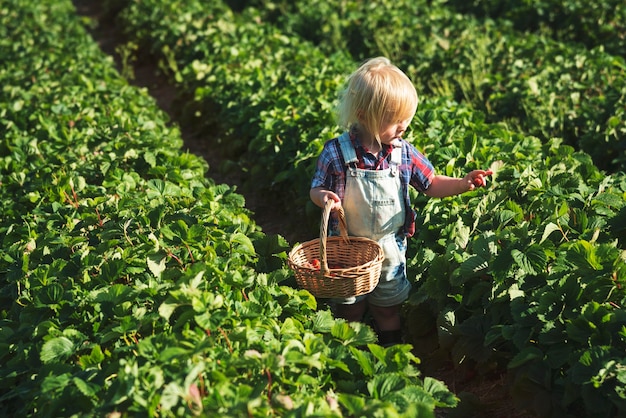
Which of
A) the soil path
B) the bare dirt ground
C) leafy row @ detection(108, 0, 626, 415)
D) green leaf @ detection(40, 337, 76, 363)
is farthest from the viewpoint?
the soil path

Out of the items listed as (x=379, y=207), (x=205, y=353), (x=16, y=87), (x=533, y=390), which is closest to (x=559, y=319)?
(x=533, y=390)

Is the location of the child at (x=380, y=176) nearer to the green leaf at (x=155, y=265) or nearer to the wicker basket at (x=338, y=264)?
the wicker basket at (x=338, y=264)

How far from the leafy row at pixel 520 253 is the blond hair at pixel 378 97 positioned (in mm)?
635

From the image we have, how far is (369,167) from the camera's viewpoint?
3682 mm


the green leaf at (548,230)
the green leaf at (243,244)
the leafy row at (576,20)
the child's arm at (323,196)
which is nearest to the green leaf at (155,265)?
the green leaf at (243,244)

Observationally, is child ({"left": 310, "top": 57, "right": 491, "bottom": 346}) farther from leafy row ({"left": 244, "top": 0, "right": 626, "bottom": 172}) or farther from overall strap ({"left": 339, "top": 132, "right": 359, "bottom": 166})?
leafy row ({"left": 244, "top": 0, "right": 626, "bottom": 172})

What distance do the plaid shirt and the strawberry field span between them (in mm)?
251

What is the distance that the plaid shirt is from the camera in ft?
12.1

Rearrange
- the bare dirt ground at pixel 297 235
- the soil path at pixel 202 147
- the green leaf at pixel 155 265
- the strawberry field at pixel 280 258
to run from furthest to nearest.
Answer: the soil path at pixel 202 147
the bare dirt ground at pixel 297 235
the green leaf at pixel 155 265
the strawberry field at pixel 280 258

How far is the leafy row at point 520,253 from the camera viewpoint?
3.01 meters

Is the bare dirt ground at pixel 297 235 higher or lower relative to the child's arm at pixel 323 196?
lower

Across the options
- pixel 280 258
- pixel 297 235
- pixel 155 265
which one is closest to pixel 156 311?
pixel 155 265

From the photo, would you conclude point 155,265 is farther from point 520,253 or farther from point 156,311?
point 520,253

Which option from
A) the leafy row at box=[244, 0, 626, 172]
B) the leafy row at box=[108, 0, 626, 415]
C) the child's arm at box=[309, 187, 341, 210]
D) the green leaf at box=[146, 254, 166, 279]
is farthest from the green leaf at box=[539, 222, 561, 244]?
the leafy row at box=[244, 0, 626, 172]
